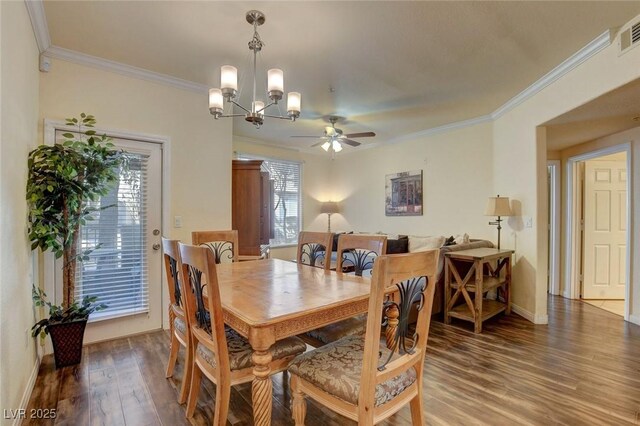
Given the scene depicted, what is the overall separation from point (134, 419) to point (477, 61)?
372 centimetres

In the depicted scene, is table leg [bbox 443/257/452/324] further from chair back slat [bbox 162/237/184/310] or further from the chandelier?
chair back slat [bbox 162/237/184/310]

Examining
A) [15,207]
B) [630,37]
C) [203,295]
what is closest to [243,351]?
[203,295]

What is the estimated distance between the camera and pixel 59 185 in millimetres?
2182

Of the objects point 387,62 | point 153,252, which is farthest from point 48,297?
point 387,62

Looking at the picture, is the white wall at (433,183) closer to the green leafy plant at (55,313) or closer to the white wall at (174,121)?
the white wall at (174,121)

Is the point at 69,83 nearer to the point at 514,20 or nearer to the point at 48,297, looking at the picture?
the point at 48,297

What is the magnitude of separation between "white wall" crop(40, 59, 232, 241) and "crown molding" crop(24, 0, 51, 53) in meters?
0.21

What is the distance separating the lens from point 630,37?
213 cm

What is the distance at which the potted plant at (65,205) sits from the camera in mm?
2107

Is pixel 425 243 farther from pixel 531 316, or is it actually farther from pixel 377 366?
pixel 377 366

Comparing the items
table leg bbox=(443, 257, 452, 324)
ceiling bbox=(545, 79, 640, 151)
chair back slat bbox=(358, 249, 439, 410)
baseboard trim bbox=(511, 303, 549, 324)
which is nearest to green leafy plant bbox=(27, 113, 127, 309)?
chair back slat bbox=(358, 249, 439, 410)

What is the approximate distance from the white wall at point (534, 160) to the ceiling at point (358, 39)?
24 cm

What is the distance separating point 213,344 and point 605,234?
5264mm

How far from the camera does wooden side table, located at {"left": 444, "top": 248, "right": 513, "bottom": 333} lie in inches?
125
